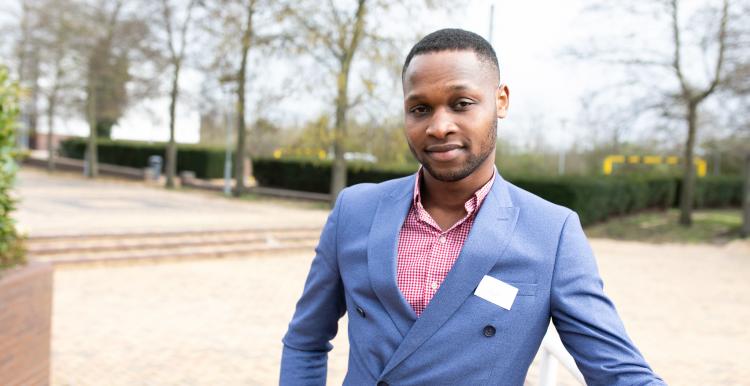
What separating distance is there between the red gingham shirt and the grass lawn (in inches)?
Result: 760

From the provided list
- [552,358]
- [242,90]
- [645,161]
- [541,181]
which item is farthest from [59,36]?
[645,161]

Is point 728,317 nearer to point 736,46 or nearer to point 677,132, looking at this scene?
point 736,46

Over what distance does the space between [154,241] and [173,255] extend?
0.85 metres

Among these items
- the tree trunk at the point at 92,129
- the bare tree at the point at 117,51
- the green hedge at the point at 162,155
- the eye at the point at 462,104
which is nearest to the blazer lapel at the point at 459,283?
the eye at the point at 462,104

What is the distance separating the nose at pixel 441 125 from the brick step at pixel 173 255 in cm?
1056

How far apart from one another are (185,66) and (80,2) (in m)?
5.22

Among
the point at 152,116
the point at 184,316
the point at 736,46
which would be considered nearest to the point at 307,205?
the point at 152,116

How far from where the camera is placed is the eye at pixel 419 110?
138 cm

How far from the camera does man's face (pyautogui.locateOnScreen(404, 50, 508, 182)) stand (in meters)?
1.32

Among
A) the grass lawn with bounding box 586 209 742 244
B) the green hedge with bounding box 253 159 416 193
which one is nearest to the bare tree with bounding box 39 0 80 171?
the green hedge with bounding box 253 159 416 193

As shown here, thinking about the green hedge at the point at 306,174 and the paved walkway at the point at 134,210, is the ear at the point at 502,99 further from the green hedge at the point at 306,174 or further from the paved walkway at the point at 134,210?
the green hedge at the point at 306,174

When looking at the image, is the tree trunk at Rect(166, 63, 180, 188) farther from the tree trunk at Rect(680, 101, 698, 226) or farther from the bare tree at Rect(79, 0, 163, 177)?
the tree trunk at Rect(680, 101, 698, 226)

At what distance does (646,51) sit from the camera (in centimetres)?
2011

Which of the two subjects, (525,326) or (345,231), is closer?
(525,326)
